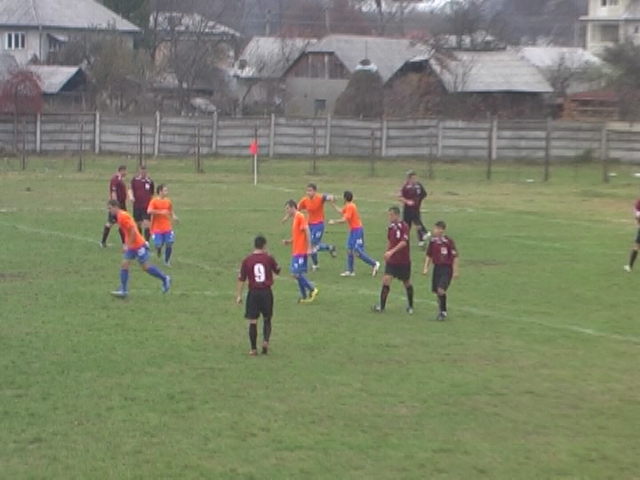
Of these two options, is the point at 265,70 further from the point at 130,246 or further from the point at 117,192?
the point at 130,246

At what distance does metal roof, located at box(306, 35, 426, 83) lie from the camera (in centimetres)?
8869

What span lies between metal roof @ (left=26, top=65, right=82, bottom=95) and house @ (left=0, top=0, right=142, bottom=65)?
911 cm

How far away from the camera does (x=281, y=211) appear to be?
136ft

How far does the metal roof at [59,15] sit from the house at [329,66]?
13484 millimetres

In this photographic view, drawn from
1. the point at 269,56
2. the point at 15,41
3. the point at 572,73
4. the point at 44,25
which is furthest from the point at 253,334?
the point at 269,56

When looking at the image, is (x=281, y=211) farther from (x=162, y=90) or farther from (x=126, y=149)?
(x=162, y=90)

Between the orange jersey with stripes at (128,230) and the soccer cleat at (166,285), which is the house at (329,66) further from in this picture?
the orange jersey with stripes at (128,230)

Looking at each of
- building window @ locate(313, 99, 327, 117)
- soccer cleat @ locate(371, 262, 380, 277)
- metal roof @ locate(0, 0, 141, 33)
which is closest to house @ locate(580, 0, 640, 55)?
building window @ locate(313, 99, 327, 117)

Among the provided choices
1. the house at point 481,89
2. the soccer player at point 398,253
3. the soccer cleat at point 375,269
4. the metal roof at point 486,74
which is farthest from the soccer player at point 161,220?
the metal roof at point 486,74

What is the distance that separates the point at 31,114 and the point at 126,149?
20.5 feet

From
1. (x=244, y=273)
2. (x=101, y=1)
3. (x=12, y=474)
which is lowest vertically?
(x=12, y=474)

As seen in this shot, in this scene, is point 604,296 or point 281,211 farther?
point 281,211

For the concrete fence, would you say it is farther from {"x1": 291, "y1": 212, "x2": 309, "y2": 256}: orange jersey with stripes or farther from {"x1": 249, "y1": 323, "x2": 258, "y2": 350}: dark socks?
{"x1": 249, "y1": 323, "x2": 258, "y2": 350}: dark socks

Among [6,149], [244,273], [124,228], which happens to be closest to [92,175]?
[6,149]
